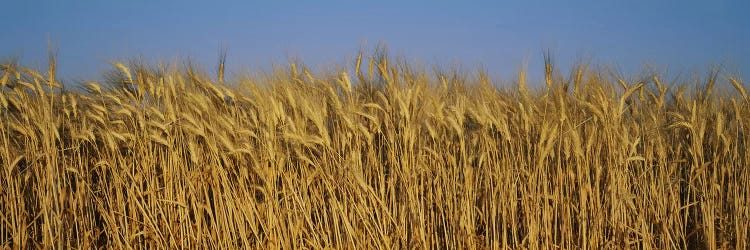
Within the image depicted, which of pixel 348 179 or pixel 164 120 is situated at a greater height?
pixel 164 120

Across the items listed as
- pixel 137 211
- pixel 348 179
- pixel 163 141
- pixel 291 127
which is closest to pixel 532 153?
pixel 348 179

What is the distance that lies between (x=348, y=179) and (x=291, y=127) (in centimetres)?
38

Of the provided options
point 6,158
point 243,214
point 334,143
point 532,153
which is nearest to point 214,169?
point 243,214

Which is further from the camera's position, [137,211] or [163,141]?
[137,211]

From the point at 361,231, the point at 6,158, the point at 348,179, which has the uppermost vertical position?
the point at 6,158

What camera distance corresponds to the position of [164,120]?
3643 millimetres

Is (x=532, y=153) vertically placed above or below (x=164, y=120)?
below

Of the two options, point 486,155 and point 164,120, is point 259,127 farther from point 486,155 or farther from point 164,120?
point 486,155

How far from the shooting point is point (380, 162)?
3.48m

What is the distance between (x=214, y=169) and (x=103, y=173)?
2.18ft

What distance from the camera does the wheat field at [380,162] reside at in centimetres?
345

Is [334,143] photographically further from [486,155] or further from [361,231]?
[486,155]

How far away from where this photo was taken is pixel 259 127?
3.53 m

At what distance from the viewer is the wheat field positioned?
3445 mm
